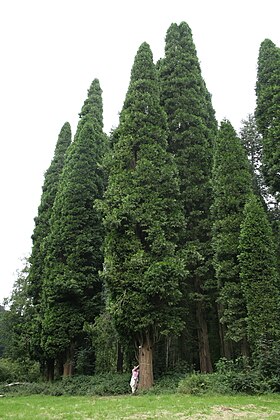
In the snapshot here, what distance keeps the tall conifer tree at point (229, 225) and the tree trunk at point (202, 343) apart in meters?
0.89

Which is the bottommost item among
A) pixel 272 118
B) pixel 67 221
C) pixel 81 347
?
pixel 81 347

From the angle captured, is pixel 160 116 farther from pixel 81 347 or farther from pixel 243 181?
pixel 81 347

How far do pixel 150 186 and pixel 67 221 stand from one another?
658cm

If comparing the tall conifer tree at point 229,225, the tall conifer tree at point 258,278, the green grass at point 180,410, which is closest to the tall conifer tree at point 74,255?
the tall conifer tree at point 229,225

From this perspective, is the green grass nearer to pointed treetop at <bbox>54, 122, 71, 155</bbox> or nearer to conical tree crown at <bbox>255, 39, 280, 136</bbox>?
conical tree crown at <bbox>255, 39, 280, 136</bbox>

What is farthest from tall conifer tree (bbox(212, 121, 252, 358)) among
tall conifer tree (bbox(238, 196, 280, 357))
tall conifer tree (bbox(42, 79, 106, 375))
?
tall conifer tree (bbox(42, 79, 106, 375))

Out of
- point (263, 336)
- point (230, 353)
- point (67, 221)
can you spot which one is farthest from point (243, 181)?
point (67, 221)

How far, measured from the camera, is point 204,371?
648 inches

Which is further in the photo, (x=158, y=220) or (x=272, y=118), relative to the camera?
(x=272, y=118)

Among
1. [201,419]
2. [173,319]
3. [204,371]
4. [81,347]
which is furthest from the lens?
[81,347]

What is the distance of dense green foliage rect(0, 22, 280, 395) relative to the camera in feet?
48.1

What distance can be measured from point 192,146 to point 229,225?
5.73m

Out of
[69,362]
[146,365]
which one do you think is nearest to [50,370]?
[69,362]

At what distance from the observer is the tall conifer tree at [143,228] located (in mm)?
14750
